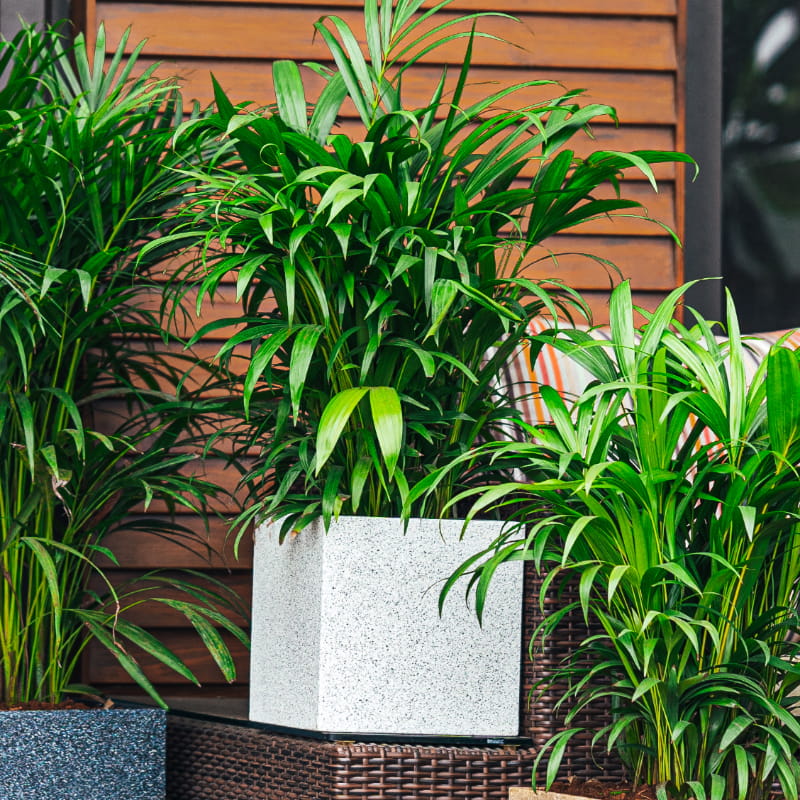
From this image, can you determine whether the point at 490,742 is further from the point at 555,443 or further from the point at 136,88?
the point at 136,88

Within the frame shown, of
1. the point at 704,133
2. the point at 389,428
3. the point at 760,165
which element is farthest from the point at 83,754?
the point at 760,165

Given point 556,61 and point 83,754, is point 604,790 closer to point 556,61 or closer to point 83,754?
point 83,754

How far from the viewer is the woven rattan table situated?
5.09 ft

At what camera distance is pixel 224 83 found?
2.70m

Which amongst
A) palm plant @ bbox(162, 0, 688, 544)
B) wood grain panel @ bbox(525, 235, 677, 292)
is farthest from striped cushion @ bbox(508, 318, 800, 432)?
wood grain panel @ bbox(525, 235, 677, 292)

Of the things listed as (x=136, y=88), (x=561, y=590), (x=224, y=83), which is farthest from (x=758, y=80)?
(x=561, y=590)

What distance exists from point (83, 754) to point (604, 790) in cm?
85

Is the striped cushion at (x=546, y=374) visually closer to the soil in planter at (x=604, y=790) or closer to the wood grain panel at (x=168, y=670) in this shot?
the soil in planter at (x=604, y=790)

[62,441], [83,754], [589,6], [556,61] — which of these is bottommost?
[83,754]

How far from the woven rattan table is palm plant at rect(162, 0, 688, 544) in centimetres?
31

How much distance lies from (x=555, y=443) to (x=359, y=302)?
45 centimetres

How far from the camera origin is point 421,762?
62.1 inches

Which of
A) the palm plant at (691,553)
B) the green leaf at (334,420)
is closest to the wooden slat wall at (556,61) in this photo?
the green leaf at (334,420)

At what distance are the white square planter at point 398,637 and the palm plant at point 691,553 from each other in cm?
22
